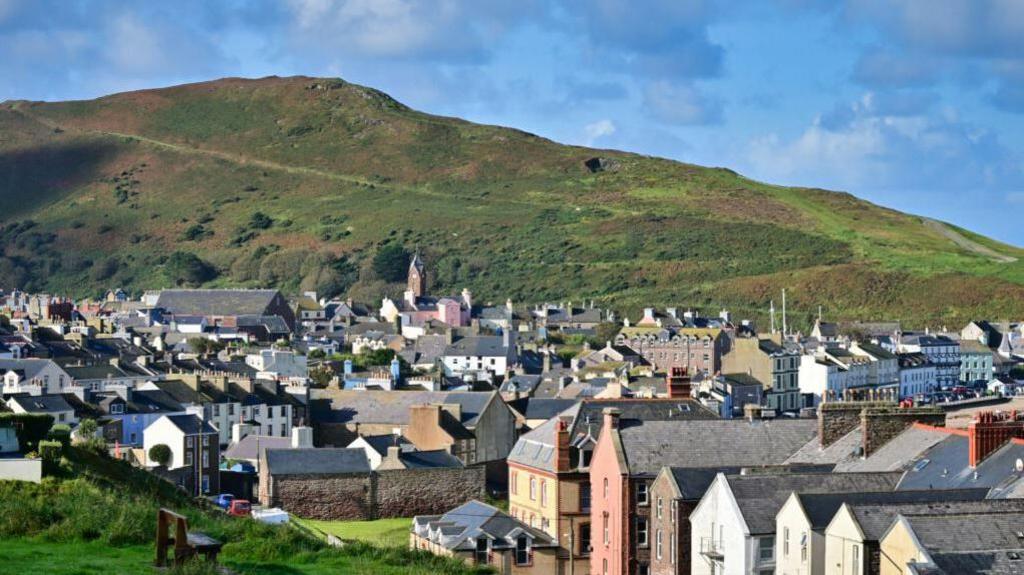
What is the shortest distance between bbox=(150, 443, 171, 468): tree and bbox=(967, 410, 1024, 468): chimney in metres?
31.8

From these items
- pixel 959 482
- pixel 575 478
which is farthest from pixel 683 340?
pixel 959 482

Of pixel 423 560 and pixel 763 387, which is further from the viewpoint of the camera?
pixel 763 387

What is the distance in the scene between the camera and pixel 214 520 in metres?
25.4

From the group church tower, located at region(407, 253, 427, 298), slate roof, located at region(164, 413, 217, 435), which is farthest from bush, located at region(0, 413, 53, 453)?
church tower, located at region(407, 253, 427, 298)

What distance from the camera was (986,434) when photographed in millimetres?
30438

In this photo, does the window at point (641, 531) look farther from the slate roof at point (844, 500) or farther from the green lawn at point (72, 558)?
the green lawn at point (72, 558)

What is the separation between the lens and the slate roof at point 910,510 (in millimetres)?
25516

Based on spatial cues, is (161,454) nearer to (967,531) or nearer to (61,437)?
(61,437)

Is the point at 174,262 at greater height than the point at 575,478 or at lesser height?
→ greater

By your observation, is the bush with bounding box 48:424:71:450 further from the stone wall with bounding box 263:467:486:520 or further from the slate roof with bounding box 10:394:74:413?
the slate roof with bounding box 10:394:74:413

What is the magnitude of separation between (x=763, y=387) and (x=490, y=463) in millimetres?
33610

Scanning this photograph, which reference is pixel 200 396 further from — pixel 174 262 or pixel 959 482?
pixel 174 262

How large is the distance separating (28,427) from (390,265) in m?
154

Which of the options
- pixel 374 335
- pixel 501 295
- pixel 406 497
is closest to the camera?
pixel 406 497
